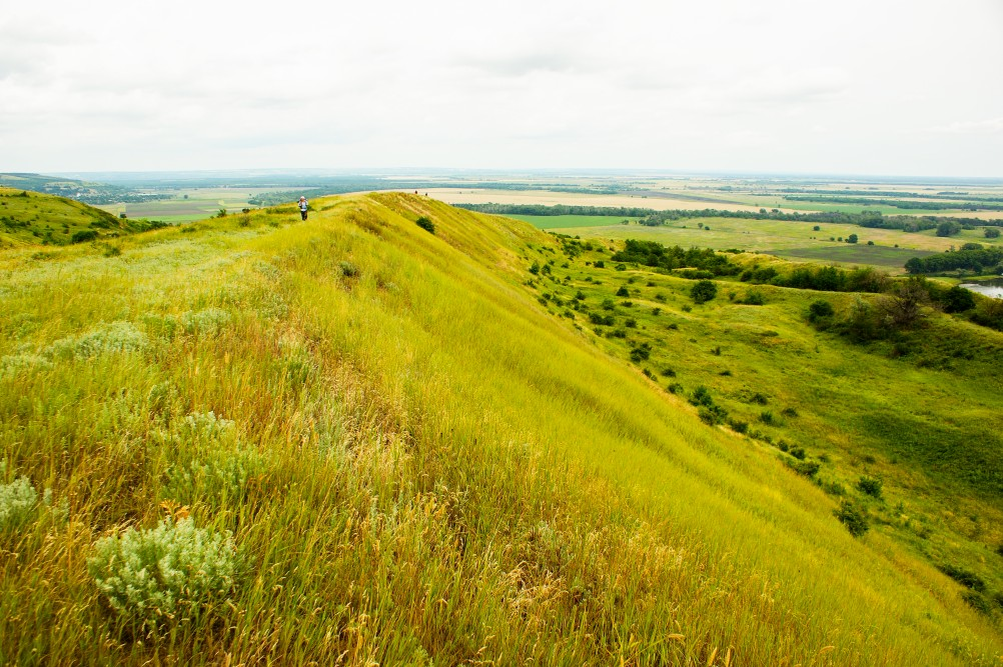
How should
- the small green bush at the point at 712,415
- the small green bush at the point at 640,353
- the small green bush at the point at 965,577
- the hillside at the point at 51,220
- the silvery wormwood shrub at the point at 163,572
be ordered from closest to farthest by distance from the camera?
the silvery wormwood shrub at the point at 163,572 → the small green bush at the point at 965,577 → the small green bush at the point at 712,415 → the small green bush at the point at 640,353 → the hillside at the point at 51,220

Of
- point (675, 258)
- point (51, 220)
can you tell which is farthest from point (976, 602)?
A: point (51, 220)

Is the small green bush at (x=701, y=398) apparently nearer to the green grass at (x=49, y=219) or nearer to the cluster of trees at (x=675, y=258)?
the cluster of trees at (x=675, y=258)

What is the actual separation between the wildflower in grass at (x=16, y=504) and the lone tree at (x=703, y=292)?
5737cm

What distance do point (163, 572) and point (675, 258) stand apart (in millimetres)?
93306

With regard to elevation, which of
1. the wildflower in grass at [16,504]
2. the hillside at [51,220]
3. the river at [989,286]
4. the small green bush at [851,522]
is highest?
the hillside at [51,220]

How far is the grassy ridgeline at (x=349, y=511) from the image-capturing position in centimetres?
211

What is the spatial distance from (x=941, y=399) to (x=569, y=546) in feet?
138

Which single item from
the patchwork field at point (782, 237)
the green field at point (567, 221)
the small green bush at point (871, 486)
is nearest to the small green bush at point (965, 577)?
the small green bush at point (871, 486)

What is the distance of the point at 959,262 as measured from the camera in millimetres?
104500

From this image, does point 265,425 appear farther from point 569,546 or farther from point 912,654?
point 912,654

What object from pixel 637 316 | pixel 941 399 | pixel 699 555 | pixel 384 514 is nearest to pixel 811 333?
pixel 941 399

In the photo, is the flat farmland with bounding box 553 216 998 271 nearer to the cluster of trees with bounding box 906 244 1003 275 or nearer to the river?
the cluster of trees with bounding box 906 244 1003 275

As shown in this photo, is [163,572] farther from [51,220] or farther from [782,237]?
[782,237]

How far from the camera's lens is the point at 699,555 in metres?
4.25
